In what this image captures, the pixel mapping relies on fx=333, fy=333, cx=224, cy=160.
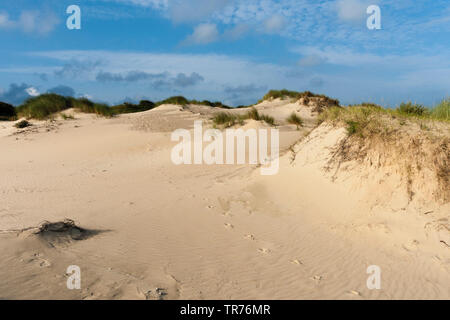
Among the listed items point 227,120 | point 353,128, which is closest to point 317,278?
point 353,128

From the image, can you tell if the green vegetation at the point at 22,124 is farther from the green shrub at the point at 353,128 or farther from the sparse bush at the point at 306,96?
the green shrub at the point at 353,128

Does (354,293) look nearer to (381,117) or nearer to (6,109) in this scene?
(381,117)

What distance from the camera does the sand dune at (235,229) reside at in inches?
144

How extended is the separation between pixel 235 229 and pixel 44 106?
51.7 ft

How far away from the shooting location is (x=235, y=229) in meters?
5.44

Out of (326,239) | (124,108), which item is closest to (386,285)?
(326,239)

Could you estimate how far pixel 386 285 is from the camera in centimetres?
396

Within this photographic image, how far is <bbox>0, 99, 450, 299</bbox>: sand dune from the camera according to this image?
3.66 m

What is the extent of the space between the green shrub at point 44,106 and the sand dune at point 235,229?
7480mm

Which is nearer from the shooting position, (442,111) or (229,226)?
(229,226)

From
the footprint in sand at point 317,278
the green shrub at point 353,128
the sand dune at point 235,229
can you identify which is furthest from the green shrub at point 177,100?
the footprint in sand at point 317,278

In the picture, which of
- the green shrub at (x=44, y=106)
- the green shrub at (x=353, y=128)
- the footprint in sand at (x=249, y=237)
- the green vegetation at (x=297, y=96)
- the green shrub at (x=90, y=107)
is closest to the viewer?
the footprint in sand at (x=249, y=237)
